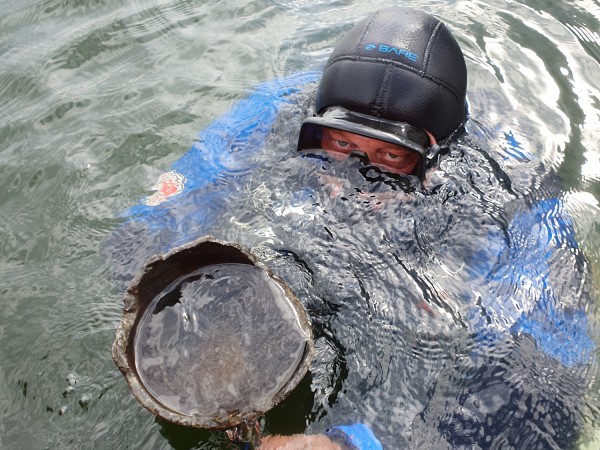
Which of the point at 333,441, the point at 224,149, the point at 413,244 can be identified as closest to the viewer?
the point at 333,441

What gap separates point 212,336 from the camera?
7.66 feet

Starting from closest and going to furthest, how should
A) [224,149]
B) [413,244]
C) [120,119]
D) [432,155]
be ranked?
[413,244]
[432,155]
[224,149]
[120,119]

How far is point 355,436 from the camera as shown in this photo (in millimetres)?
2264

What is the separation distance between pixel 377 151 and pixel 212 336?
151 cm

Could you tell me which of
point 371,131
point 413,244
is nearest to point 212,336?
point 413,244

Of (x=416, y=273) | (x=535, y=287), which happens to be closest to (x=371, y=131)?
(x=416, y=273)

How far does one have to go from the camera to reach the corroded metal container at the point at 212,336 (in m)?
2.10

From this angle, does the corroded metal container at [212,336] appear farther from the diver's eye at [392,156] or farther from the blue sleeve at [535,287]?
the diver's eye at [392,156]

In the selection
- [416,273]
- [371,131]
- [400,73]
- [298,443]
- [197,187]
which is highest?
[400,73]

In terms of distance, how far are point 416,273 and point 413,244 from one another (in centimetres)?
19

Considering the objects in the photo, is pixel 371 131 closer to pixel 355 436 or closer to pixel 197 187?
pixel 197 187

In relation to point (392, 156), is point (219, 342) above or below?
below

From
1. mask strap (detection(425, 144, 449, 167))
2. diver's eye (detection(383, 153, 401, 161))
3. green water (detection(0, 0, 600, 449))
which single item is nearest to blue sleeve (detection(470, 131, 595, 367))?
green water (detection(0, 0, 600, 449))

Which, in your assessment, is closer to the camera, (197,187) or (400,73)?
(400,73)
